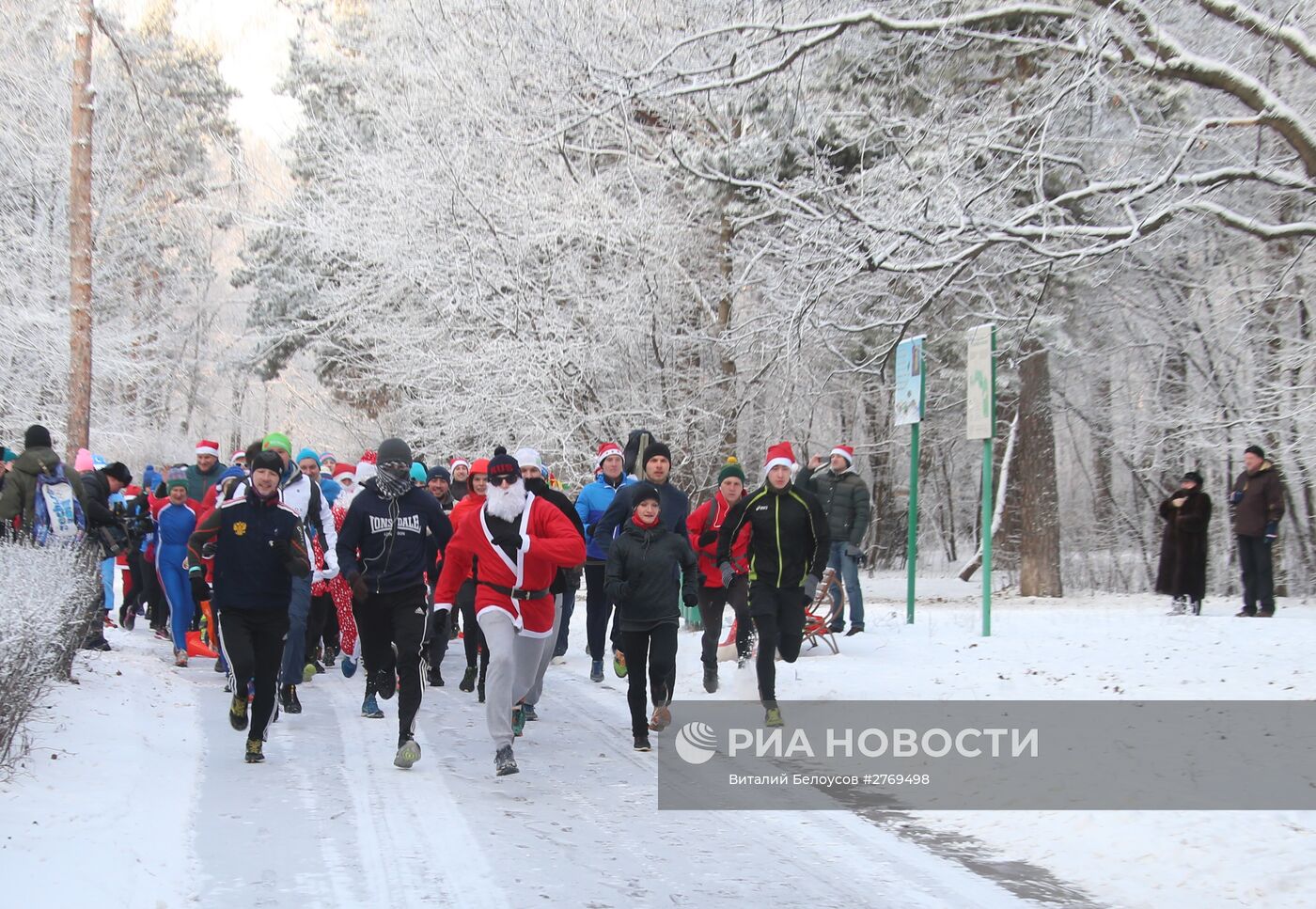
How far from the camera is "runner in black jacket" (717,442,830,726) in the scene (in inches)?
384

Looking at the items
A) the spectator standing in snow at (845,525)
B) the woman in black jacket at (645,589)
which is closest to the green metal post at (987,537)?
the spectator standing in snow at (845,525)

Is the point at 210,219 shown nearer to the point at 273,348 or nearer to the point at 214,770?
the point at 273,348

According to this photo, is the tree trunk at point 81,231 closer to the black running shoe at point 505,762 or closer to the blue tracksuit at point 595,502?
the blue tracksuit at point 595,502

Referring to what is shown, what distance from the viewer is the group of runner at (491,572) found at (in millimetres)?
8430

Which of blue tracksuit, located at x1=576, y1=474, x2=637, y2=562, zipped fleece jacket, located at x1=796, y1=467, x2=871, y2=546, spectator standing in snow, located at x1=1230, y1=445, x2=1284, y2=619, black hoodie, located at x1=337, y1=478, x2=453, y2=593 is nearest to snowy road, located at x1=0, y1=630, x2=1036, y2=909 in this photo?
black hoodie, located at x1=337, y1=478, x2=453, y2=593

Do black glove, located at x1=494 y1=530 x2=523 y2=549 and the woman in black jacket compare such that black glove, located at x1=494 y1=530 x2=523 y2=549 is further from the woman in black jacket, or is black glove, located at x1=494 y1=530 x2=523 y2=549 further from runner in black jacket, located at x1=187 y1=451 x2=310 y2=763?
runner in black jacket, located at x1=187 y1=451 x2=310 y2=763

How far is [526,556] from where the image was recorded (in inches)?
330

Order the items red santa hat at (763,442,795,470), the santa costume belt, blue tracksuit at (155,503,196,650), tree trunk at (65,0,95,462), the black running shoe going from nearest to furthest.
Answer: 1. the black running shoe
2. the santa costume belt
3. red santa hat at (763,442,795,470)
4. blue tracksuit at (155,503,196,650)
5. tree trunk at (65,0,95,462)

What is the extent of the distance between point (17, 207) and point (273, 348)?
726 centimetres

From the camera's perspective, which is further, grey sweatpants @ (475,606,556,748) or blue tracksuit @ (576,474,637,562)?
blue tracksuit @ (576,474,637,562)

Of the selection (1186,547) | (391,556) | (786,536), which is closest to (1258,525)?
(1186,547)

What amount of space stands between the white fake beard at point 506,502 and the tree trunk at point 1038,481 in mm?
14715

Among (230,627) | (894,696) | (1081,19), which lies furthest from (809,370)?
(230,627)

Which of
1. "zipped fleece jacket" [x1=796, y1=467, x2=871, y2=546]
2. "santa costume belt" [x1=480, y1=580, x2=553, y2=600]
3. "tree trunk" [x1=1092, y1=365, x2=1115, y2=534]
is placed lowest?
"santa costume belt" [x1=480, y1=580, x2=553, y2=600]
